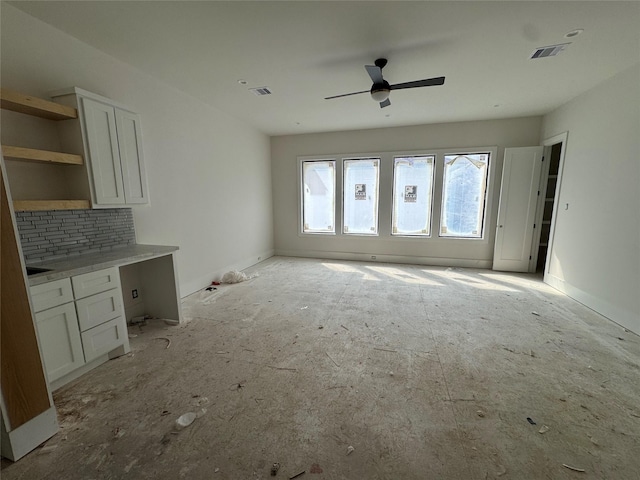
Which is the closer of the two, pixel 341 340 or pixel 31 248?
pixel 31 248

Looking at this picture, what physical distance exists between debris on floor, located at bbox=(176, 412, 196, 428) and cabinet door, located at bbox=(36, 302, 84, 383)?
0.96m

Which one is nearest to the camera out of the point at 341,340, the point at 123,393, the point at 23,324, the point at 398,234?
the point at 23,324

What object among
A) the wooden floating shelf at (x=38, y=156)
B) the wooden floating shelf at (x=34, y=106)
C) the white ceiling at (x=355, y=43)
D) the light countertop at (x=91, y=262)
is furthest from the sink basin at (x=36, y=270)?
the white ceiling at (x=355, y=43)

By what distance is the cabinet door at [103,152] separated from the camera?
234 cm

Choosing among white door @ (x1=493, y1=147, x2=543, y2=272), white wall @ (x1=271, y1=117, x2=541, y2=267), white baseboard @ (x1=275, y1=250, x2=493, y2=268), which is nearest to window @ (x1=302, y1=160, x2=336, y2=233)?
white wall @ (x1=271, y1=117, x2=541, y2=267)

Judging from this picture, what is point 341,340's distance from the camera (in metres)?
2.65

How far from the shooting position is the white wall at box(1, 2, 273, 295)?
2229 mm

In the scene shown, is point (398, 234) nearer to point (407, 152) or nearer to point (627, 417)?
point (407, 152)

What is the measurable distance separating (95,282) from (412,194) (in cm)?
542

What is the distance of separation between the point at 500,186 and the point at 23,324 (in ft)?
21.2

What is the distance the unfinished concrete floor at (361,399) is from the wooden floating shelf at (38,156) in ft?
5.93

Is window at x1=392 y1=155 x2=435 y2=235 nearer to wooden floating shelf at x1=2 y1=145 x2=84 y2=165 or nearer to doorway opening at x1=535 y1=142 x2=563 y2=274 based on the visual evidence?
doorway opening at x1=535 y1=142 x2=563 y2=274

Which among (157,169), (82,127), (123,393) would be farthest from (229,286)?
(82,127)

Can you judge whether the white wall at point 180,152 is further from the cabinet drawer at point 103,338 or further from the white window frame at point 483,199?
the white window frame at point 483,199
